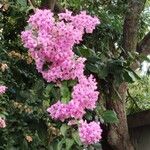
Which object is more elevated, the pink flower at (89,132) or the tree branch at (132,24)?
the tree branch at (132,24)

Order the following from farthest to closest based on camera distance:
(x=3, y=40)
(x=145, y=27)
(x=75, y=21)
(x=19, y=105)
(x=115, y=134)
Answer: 1. (x=145, y=27)
2. (x=115, y=134)
3. (x=3, y=40)
4. (x=19, y=105)
5. (x=75, y=21)

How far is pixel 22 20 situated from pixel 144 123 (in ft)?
4.98

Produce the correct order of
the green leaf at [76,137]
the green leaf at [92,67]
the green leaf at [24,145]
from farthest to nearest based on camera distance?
the green leaf at [24,145], the green leaf at [92,67], the green leaf at [76,137]

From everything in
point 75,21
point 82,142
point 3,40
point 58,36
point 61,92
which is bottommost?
point 82,142

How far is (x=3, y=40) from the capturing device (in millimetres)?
3869

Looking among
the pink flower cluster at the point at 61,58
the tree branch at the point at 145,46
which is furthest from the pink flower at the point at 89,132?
the tree branch at the point at 145,46

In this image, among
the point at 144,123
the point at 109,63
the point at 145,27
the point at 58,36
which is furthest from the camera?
the point at 145,27

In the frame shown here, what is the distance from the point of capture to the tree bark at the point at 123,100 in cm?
419

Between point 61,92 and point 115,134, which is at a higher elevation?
point 115,134

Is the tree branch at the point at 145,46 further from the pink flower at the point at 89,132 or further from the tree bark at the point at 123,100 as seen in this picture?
the pink flower at the point at 89,132

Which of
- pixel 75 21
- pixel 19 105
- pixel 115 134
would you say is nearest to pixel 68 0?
pixel 115 134

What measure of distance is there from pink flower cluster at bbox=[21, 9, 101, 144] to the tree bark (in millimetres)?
2341

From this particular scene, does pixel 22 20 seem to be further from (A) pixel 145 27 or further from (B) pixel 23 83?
(A) pixel 145 27

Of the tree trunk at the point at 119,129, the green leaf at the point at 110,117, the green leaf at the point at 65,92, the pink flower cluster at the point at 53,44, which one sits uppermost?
the tree trunk at the point at 119,129
